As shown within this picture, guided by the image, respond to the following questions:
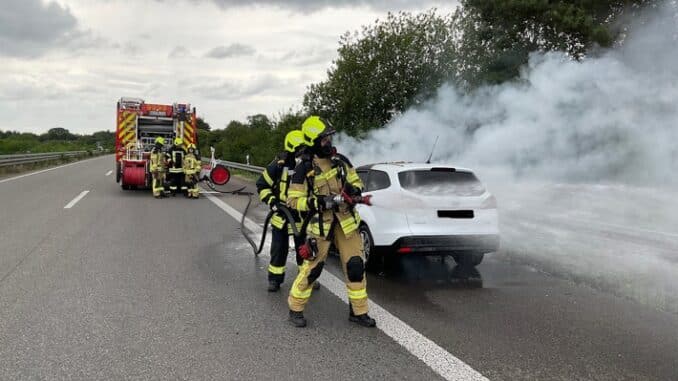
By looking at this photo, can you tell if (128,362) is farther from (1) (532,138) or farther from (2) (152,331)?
(1) (532,138)

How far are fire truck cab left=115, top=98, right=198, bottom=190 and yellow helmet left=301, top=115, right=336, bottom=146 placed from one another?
43.3 ft

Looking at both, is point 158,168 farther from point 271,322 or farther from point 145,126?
point 271,322

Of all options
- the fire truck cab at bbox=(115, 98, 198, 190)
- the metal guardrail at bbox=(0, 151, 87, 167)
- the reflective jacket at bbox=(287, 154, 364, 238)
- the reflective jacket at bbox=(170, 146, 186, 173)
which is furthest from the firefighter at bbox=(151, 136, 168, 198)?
the metal guardrail at bbox=(0, 151, 87, 167)

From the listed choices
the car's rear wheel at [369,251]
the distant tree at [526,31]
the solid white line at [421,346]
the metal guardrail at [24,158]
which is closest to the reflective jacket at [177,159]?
the distant tree at [526,31]

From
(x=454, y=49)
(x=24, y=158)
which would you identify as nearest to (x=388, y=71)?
(x=454, y=49)

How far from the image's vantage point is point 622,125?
1084 cm

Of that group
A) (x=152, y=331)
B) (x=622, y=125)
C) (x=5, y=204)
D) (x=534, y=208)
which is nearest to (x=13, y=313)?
(x=152, y=331)

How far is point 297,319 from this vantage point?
442 centimetres

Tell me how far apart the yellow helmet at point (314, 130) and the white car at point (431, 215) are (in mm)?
1963

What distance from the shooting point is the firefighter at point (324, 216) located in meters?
4.40

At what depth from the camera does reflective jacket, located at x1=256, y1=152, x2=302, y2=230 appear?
16.9ft

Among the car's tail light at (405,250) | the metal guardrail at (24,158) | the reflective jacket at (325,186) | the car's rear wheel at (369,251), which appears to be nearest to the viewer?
the reflective jacket at (325,186)

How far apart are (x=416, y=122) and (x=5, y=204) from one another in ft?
31.6

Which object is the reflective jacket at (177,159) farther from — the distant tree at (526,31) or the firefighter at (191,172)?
the distant tree at (526,31)
